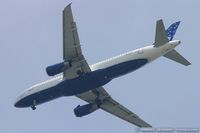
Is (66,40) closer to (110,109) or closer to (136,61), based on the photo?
(136,61)

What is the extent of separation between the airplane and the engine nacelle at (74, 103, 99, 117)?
2.55 metres

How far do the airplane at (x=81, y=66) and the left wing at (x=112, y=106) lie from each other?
7.68ft

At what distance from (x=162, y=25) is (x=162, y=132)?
44.1 feet

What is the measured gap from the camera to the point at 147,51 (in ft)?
340

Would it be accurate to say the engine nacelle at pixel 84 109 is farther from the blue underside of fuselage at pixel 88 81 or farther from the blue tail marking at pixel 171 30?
the blue tail marking at pixel 171 30

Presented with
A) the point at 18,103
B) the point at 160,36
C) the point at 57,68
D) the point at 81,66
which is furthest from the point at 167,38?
the point at 18,103

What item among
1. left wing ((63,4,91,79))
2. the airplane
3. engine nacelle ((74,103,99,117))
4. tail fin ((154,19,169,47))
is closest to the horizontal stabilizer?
the airplane

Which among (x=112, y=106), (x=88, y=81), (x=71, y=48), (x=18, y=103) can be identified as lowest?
(x=112, y=106)

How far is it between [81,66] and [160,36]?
10.9 m

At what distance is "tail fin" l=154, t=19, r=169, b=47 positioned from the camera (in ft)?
333

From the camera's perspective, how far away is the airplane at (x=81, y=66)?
101 meters

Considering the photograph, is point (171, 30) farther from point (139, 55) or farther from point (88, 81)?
point (88, 81)

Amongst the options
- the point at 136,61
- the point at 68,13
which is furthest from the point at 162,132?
the point at 68,13

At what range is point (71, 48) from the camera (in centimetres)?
10175
